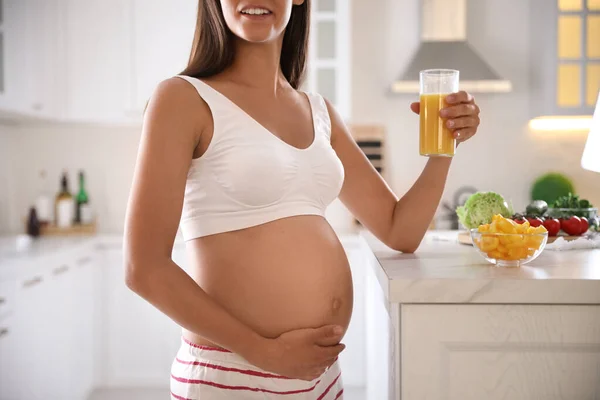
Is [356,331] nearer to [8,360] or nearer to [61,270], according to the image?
[61,270]

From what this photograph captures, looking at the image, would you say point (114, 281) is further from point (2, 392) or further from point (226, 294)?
point (226, 294)

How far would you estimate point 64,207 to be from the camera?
374cm

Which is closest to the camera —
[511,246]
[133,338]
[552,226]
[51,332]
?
[511,246]

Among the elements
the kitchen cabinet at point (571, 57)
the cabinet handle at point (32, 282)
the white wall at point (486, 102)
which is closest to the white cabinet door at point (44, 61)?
the cabinet handle at point (32, 282)

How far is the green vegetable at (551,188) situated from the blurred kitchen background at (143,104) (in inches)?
2.8

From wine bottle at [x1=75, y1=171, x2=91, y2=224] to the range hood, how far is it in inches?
71.3

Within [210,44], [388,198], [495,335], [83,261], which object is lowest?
[83,261]

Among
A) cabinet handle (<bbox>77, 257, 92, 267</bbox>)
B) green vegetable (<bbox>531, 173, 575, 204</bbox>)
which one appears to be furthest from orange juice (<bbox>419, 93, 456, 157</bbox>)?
green vegetable (<bbox>531, 173, 575, 204</bbox>)

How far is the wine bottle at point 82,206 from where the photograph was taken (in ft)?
12.5

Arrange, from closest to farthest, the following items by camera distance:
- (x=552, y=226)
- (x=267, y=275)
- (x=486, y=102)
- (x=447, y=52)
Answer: (x=267, y=275)
(x=552, y=226)
(x=447, y=52)
(x=486, y=102)

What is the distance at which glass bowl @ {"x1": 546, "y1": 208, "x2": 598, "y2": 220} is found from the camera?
190 centimetres

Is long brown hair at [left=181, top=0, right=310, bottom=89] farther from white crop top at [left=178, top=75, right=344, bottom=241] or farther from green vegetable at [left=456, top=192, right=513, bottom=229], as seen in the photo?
green vegetable at [left=456, top=192, right=513, bottom=229]

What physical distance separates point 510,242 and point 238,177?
1.76 feet

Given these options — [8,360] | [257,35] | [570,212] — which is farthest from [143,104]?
[257,35]
